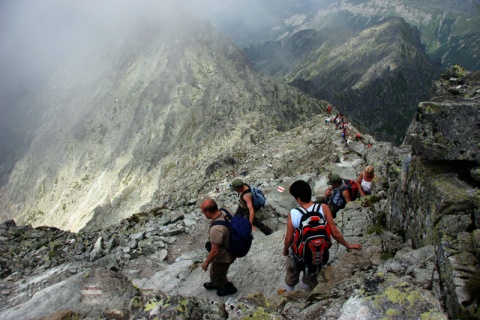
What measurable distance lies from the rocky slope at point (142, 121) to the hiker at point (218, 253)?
60.6 m

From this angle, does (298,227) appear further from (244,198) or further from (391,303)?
(244,198)

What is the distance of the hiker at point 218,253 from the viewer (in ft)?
26.9

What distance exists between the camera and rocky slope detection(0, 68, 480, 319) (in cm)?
561

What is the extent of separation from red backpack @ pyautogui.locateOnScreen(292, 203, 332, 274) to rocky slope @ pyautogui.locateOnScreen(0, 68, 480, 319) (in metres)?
0.65

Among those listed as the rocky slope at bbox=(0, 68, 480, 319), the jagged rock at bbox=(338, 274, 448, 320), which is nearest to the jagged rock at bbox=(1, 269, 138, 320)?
the rocky slope at bbox=(0, 68, 480, 319)

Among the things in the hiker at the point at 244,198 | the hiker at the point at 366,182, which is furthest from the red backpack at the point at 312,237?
the hiker at the point at 366,182

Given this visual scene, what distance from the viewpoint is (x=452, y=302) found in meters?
5.19

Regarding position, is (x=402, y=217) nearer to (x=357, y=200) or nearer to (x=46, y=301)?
(x=357, y=200)

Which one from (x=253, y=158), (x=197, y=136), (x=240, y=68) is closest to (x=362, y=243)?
(x=253, y=158)

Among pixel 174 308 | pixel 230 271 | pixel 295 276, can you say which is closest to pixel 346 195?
pixel 230 271

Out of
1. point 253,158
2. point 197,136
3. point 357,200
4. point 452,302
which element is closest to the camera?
point 452,302

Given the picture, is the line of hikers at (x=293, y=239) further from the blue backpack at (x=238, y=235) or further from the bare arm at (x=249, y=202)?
the bare arm at (x=249, y=202)

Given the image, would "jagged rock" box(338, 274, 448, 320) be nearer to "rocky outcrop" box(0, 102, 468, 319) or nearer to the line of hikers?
"rocky outcrop" box(0, 102, 468, 319)

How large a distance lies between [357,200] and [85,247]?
43.8ft
